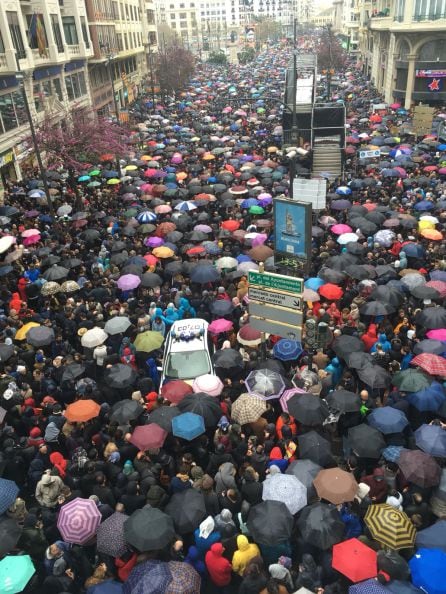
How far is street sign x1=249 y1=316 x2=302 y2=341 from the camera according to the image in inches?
405

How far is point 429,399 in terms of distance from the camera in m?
8.84

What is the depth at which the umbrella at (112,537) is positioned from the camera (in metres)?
6.70

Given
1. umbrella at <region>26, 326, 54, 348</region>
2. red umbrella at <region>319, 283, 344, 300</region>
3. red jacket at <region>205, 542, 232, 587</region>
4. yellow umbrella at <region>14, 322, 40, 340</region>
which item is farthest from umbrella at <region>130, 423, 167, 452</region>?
red umbrella at <region>319, 283, 344, 300</region>

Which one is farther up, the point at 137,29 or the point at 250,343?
the point at 137,29

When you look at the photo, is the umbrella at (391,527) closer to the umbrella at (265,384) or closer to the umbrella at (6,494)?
the umbrella at (265,384)

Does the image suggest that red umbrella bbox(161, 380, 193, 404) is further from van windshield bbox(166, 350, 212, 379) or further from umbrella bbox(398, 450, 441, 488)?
umbrella bbox(398, 450, 441, 488)

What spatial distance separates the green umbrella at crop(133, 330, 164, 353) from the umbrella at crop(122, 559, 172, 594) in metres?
5.12

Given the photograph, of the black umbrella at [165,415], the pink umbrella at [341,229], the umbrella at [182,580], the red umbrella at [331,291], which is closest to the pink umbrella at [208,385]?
the black umbrella at [165,415]

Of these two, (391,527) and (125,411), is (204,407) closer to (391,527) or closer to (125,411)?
(125,411)

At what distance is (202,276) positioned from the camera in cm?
1360

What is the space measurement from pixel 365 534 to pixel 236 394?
11.2 feet

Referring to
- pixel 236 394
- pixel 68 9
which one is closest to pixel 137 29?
pixel 68 9

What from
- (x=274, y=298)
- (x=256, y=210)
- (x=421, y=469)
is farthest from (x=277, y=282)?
(x=256, y=210)

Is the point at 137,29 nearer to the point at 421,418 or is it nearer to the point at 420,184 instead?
the point at 420,184
